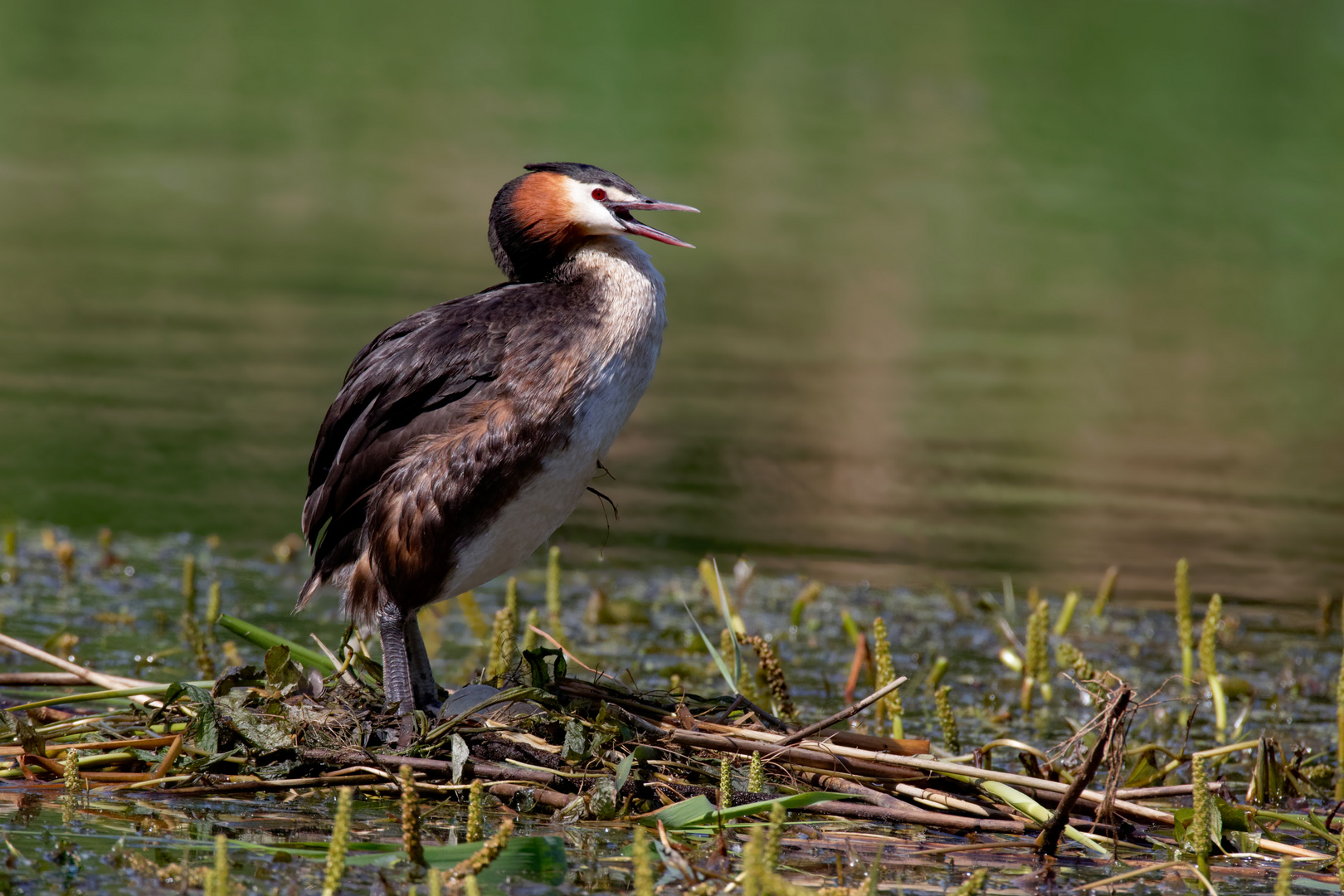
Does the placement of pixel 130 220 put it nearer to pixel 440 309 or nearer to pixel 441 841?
pixel 440 309

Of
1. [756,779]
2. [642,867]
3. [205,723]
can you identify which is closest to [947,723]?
[756,779]

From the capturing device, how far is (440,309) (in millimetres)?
5254

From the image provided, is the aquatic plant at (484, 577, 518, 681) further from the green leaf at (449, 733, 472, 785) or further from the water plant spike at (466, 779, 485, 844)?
the water plant spike at (466, 779, 485, 844)

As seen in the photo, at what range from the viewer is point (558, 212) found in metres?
5.24

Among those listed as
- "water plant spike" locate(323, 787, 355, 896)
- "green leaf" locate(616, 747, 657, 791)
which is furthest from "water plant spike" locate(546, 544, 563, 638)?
"water plant spike" locate(323, 787, 355, 896)

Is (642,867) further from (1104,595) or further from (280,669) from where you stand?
(1104,595)

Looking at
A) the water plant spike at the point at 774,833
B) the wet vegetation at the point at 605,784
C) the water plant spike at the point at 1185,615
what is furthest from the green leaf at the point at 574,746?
the water plant spike at the point at 1185,615

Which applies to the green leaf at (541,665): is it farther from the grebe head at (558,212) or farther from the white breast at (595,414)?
the grebe head at (558,212)

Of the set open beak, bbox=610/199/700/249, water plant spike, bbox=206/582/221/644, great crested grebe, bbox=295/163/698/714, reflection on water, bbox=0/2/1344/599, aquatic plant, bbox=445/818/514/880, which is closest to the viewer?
aquatic plant, bbox=445/818/514/880

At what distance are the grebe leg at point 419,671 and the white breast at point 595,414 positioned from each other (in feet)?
0.65

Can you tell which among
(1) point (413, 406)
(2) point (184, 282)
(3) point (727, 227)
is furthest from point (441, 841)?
(3) point (727, 227)

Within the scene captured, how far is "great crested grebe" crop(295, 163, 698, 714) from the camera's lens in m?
4.98

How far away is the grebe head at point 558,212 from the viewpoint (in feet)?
17.0

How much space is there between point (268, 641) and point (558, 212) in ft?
5.43
